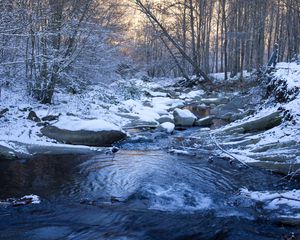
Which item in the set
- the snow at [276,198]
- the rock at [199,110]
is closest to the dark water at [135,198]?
the snow at [276,198]

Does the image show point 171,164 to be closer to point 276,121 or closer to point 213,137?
point 213,137

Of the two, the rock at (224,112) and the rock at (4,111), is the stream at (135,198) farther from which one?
the rock at (224,112)

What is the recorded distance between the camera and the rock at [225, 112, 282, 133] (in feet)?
41.2

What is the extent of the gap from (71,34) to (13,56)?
252 centimetres

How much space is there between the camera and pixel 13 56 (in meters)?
14.1

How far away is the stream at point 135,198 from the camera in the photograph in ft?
21.3

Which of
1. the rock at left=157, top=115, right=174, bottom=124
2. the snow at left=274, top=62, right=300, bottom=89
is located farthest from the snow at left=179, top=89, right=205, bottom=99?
the snow at left=274, top=62, right=300, bottom=89

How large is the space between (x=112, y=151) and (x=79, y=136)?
1409mm

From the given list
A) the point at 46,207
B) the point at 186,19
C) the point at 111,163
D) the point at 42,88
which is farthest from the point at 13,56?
the point at 186,19

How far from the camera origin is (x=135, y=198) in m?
8.12

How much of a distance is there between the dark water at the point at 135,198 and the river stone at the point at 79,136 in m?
1.40

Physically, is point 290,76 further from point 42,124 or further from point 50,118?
point 42,124

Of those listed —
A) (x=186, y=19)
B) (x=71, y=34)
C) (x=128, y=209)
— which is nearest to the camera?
(x=128, y=209)

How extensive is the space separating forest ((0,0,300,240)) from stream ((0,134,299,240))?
0.03m
